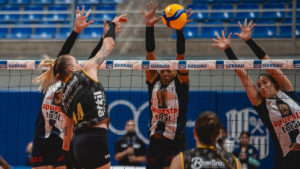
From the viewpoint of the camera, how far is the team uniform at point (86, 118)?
3.61m

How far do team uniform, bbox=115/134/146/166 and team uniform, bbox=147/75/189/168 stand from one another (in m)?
3.22

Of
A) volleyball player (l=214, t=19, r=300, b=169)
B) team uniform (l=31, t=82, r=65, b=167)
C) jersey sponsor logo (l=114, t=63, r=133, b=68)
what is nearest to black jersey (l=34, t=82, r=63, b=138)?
team uniform (l=31, t=82, r=65, b=167)

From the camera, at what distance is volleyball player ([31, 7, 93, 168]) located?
509cm

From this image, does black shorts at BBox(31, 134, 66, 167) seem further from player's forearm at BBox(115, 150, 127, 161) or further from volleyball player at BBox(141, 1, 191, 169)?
player's forearm at BBox(115, 150, 127, 161)

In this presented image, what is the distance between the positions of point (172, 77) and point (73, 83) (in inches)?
69.6

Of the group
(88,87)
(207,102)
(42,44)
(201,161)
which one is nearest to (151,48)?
(88,87)

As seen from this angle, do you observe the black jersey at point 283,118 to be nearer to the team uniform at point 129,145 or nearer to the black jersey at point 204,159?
the black jersey at point 204,159

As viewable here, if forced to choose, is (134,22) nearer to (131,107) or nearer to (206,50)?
(206,50)

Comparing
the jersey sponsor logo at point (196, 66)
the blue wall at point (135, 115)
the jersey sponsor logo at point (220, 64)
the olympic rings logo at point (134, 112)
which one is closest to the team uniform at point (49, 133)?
the jersey sponsor logo at point (196, 66)

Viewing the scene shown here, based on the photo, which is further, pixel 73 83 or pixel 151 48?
pixel 151 48

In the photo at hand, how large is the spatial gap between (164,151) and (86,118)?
1659 millimetres

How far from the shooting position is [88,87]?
379 centimetres

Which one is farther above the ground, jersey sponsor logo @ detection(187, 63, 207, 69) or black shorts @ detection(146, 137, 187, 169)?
jersey sponsor logo @ detection(187, 63, 207, 69)

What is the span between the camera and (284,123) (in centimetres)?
477
